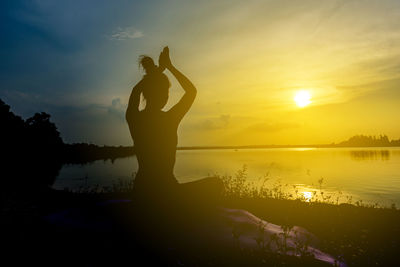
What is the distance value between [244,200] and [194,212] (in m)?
8.06

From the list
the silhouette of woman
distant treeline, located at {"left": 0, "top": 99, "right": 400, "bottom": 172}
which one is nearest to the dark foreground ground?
the silhouette of woman

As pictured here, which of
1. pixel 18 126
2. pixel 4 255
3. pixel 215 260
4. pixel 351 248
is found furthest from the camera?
pixel 18 126

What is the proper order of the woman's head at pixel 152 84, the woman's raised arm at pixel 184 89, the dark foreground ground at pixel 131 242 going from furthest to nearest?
the woman's head at pixel 152 84 → the woman's raised arm at pixel 184 89 → the dark foreground ground at pixel 131 242

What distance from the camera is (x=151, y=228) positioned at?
450 cm

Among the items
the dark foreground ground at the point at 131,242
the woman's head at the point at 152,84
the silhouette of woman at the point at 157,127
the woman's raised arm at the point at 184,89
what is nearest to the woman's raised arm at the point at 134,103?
the silhouette of woman at the point at 157,127

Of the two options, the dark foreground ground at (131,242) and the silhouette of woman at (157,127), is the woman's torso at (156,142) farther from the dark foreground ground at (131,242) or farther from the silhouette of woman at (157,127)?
the dark foreground ground at (131,242)

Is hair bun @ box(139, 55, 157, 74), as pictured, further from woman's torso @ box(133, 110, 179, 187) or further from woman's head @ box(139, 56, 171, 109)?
woman's torso @ box(133, 110, 179, 187)

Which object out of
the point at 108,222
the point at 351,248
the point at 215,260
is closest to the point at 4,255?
the point at 108,222

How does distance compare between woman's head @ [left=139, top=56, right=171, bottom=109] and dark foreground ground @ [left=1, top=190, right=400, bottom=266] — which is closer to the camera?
dark foreground ground @ [left=1, top=190, right=400, bottom=266]

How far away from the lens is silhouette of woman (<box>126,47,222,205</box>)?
4.70 metres

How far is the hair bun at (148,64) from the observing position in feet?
15.8

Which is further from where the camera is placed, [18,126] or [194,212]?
[18,126]

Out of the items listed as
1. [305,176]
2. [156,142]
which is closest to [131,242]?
[156,142]

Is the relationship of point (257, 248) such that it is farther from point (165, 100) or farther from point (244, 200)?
point (244, 200)
